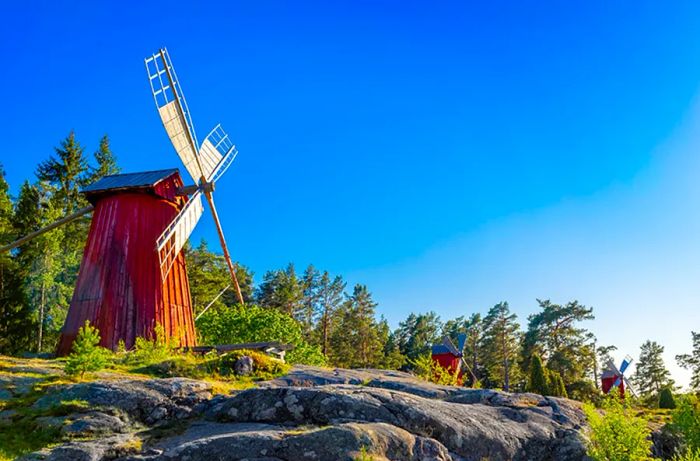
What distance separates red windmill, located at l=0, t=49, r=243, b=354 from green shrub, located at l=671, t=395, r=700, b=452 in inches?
586

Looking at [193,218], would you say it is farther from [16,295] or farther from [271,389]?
[16,295]

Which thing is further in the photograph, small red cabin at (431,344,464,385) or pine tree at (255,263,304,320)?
pine tree at (255,263,304,320)

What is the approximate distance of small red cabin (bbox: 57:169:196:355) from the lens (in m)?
18.6

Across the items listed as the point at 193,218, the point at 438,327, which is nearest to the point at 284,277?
the point at 438,327

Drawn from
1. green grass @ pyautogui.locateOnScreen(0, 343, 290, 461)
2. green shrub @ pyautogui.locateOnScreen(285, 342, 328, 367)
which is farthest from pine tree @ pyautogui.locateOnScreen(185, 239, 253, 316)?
green grass @ pyautogui.locateOnScreen(0, 343, 290, 461)

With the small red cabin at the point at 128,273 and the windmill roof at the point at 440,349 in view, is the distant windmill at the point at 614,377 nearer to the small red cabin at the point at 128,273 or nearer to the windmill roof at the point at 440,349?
the windmill roof at the point at 440,349

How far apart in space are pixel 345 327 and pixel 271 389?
4724cm

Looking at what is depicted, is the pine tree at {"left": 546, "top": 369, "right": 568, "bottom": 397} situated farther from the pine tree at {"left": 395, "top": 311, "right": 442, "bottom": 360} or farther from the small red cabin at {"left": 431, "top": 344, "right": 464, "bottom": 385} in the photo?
the pine tree at {"left": 395, "top": 311, "right": 442, "bottom": 360}

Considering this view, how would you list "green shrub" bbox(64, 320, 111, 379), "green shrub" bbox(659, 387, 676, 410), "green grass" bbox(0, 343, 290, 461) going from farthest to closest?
"green shrub" bbox(659, 387, 676, 410) → "green shrub" bbox(64, 320, 111, 379) → "green grass" bbox(0, 343, 290, 461)

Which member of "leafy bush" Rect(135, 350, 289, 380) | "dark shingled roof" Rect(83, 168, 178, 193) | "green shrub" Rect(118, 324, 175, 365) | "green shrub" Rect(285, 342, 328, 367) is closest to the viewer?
"leafy bush" Rect(135, 350, 289, 380)

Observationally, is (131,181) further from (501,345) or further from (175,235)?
(501,345)

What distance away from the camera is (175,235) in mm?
19641

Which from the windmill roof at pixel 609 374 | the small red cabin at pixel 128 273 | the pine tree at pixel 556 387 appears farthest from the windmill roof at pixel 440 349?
the small red cabin at pixel 128 273

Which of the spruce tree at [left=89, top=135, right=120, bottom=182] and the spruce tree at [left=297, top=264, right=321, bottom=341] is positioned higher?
the spruce tree at [left=89, top=135, right=120, bottom=182]
